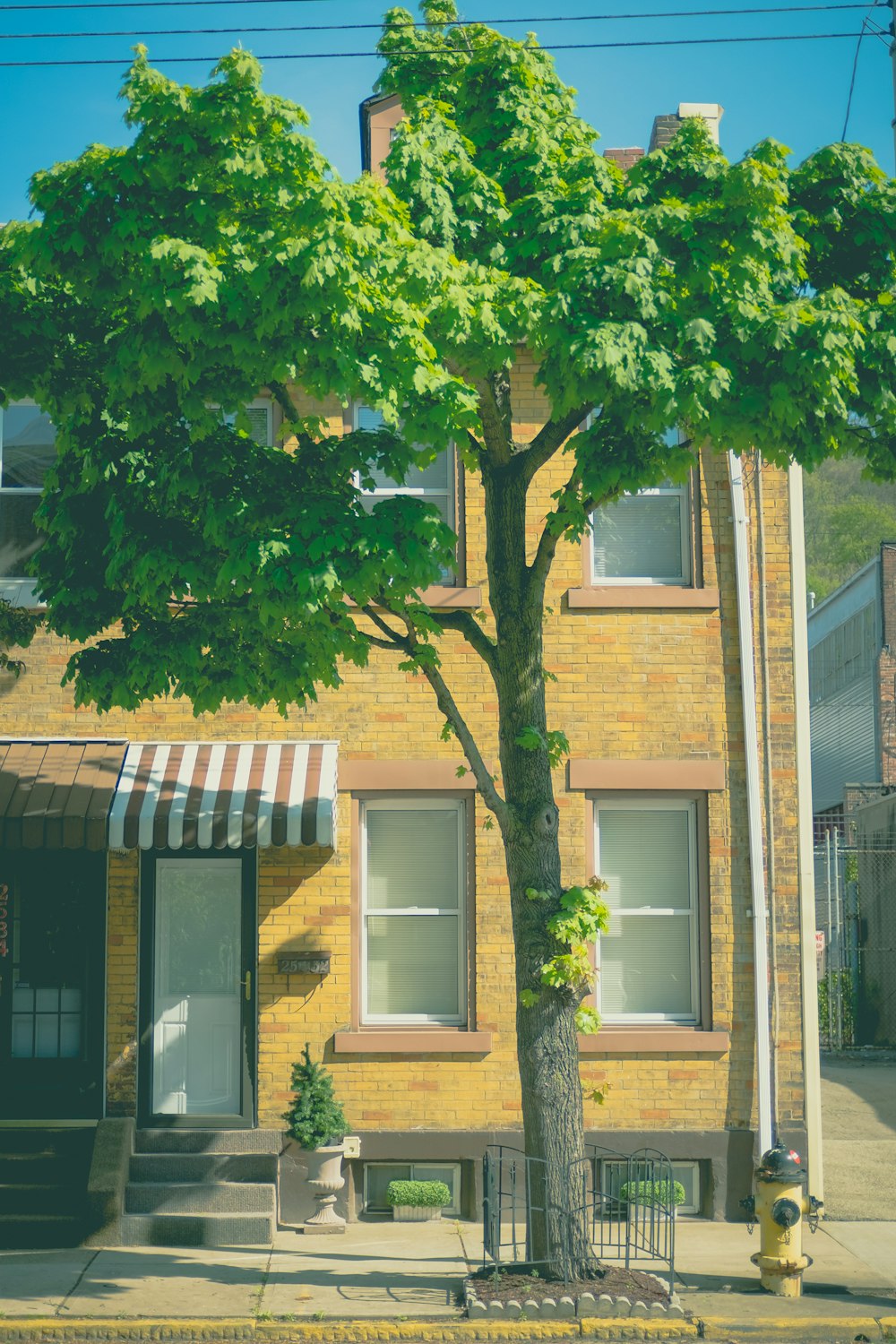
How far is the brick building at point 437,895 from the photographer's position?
1154 centimetres

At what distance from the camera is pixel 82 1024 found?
1173 cm

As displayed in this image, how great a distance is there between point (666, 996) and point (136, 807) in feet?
15.3

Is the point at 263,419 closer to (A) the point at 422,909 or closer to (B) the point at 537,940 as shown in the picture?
(A) the point at 422,909

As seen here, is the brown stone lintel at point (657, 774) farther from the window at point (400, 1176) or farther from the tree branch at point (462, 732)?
the window at point (400, 1176)

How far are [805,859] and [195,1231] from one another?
5.65 meters

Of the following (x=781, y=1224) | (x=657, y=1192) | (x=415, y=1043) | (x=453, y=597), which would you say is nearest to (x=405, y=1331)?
(x=781, y=1224)

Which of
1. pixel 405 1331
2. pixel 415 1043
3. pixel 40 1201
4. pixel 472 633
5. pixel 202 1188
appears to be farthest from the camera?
pixel 415 1043

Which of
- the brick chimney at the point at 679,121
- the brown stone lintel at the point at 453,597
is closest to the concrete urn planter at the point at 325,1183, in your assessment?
the brown stone lintel at the point at 453,597

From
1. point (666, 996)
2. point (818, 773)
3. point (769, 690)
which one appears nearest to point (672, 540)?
point (769, 690)

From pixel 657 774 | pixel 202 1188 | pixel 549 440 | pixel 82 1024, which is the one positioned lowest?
pixel 202 1188

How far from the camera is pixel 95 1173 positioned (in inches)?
422

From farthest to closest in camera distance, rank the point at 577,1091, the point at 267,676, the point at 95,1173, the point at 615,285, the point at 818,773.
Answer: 1. the point at 818,773
2. the point at 95,1173
3. the point at 267,676
4. the point at 577,1091
5. the point at 615,285

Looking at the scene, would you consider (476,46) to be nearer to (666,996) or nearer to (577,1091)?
(577,1091)

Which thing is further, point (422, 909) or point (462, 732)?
point (422, 909)
